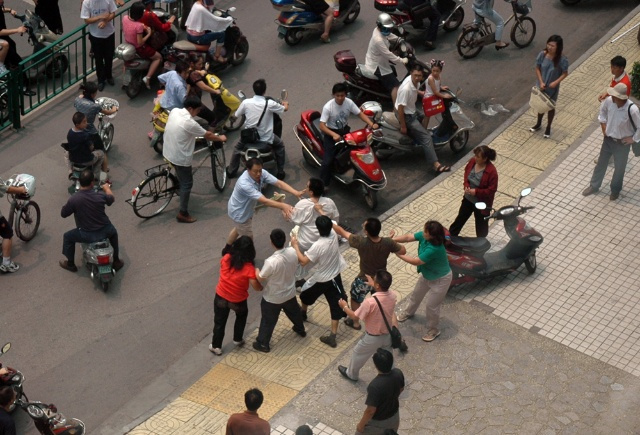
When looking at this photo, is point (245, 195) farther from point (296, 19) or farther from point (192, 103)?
point (296, 19)

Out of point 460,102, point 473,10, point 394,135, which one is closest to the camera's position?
point 394,135

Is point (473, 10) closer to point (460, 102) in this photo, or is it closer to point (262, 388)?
point (460, 102)

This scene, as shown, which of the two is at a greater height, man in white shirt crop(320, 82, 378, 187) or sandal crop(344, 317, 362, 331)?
man in white shirt crop(320, 82, 378, 187)

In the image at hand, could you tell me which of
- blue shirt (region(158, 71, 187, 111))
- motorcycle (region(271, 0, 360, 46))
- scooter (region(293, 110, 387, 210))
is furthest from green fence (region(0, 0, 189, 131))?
scooter (region(293, 110, 387, 210))

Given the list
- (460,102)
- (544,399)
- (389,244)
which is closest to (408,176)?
(460,102)

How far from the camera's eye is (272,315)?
12.7 meters

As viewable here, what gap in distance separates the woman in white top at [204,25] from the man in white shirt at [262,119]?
3.17 metres

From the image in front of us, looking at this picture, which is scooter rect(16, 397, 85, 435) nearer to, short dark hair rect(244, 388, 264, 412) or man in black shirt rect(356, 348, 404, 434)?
short dark hair rect(244, 388, 264, 412)

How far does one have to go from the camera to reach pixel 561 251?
14680mm

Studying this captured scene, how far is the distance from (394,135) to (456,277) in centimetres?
367

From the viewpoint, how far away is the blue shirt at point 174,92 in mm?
16359

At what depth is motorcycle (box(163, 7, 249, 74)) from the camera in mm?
18266

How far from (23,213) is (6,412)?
431cm

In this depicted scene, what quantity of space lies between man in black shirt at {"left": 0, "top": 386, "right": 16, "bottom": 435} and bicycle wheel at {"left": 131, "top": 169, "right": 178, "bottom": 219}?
4656 millimetres
